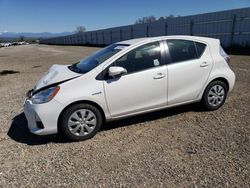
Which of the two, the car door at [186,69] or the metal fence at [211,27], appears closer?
the car door at [186,69]

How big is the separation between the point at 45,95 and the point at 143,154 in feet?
5.90

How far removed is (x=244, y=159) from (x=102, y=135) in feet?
7.40

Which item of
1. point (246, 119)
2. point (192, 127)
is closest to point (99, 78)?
point (192, 127)

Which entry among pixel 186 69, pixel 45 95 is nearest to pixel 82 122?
pixel 45 95

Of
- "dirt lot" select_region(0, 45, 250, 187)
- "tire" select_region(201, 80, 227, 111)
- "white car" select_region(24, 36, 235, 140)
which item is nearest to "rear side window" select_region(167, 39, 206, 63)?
"white car" select_region(24, 36, 235, 140)

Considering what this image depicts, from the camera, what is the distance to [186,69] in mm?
4699

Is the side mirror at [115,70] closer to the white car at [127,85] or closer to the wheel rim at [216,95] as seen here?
the white car at [127,85]

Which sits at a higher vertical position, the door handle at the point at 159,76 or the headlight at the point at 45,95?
the door handle at the point at 159,76

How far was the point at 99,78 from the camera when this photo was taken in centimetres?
416

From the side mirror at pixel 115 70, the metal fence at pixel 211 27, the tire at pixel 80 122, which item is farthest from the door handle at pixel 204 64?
the metal fence at pixel 211 27

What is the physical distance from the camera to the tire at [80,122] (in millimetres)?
4051

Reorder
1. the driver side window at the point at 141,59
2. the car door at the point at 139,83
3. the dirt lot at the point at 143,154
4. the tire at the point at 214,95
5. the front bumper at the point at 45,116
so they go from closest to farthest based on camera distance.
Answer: the dirt lot at the point at 143,154 → the front bumper at the point at 45,116 → the car door at the point at 139,83 → the driver side window at the point at 141,59 → the tire at the point at 214,95

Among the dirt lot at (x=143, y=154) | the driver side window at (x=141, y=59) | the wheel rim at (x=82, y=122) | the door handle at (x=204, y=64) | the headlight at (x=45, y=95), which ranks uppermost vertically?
the driver side window at (x=141, y=59)

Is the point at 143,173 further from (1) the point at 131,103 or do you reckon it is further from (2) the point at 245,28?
(2) the point at 245,28
